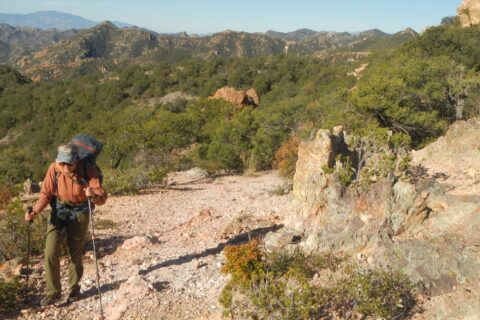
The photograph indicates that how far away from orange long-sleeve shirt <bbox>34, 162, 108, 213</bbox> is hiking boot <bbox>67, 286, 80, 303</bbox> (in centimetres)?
95

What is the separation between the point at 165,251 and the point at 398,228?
316 cm

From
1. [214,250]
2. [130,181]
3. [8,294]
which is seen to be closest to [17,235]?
[8,294]

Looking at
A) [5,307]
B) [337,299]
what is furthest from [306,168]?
[5,307]

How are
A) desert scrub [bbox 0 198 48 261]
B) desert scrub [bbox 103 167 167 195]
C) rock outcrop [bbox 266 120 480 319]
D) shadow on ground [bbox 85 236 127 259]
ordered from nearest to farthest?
rock outcrop [bbox 266 120 480 319] → desert scrub [bbox 0 198 48 261] → shadow on ground [bbox 85 236 127 259] → desert scrub [bbox 103 167 167 195]

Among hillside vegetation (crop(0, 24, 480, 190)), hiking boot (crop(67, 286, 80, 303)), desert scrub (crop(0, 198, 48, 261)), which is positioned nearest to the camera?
hiking boot (crop(67, 286, 80, 303))

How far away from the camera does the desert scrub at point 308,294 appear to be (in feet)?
12.0

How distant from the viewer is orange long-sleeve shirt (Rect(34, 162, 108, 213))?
427 centimetres

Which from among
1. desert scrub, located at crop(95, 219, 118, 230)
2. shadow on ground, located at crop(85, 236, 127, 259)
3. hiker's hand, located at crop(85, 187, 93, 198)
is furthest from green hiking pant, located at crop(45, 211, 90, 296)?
desert scrub, located at crop(95, 219, 118, 230)

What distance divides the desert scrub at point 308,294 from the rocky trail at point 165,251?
46 cm

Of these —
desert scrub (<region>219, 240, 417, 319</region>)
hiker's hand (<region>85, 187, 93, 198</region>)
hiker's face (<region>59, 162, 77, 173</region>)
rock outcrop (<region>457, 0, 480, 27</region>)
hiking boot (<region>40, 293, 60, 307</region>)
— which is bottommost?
hiking boot (<region>40, 293, 60, 307</region>)

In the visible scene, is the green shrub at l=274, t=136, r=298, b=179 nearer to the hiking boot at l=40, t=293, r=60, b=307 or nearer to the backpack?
the backpack

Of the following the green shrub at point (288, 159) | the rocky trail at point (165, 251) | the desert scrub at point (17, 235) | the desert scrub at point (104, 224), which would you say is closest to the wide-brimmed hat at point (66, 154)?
the rocky trail at point (165, 251)

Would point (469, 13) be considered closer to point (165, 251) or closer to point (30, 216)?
point (165, 251)

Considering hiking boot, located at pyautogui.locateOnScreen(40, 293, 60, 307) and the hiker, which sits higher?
the hiker
